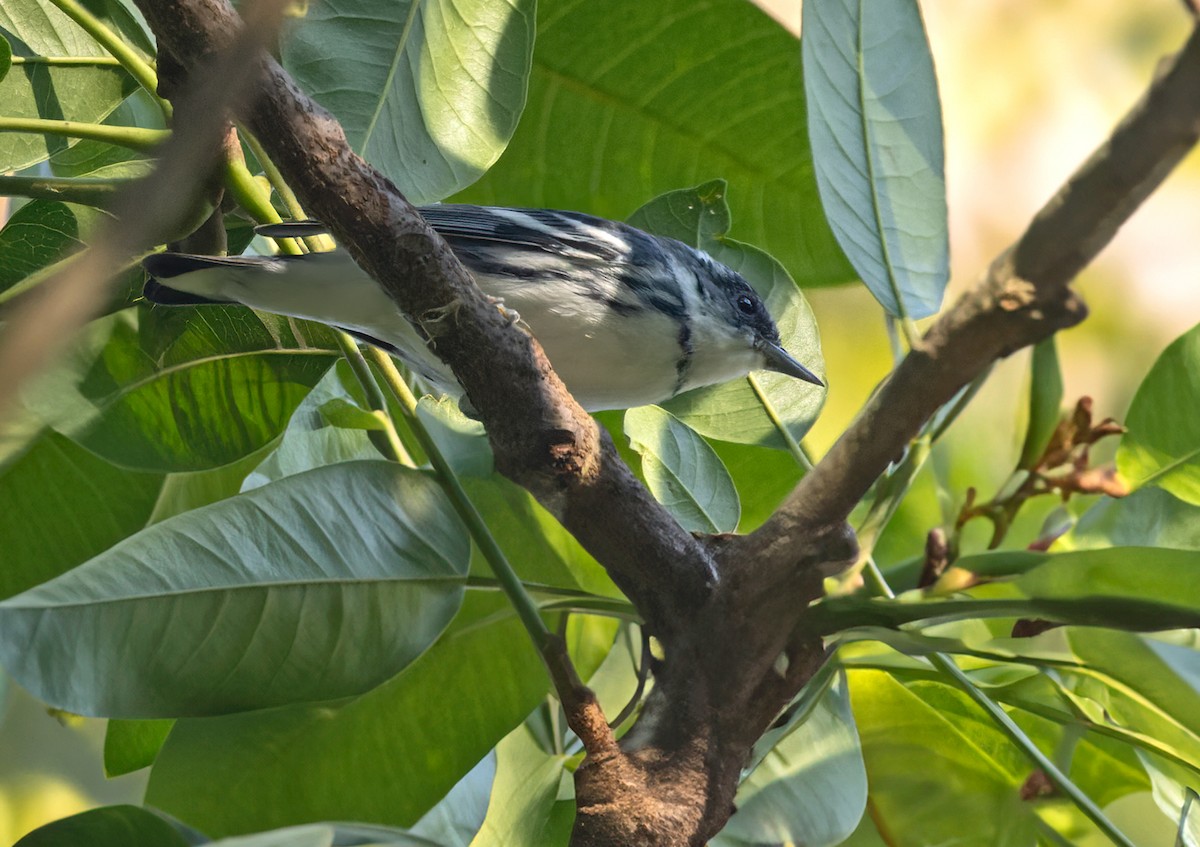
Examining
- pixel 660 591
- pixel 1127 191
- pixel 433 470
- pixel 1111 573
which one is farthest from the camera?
pixel 433 470

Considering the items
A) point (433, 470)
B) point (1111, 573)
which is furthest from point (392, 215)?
point (1111, 573)

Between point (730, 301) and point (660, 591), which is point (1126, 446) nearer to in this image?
point (660, 591)

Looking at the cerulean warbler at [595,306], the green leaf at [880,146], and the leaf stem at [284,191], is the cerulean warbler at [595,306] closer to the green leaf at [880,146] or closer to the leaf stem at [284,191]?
the leaf stem at [284,191]

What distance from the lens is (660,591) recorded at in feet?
3.03

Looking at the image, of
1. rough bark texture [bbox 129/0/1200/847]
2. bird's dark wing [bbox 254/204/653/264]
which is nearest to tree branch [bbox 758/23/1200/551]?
rough bark texture [bbox 129/0/1200/847]

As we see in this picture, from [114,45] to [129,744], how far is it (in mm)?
726

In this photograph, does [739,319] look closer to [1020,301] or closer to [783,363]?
Result: [783,363]

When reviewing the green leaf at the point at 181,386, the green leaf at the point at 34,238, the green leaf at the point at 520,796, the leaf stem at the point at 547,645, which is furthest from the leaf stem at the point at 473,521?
the green leaf at the point at 34,238

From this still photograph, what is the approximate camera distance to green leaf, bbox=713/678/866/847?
1022 mm

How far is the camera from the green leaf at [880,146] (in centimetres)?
105

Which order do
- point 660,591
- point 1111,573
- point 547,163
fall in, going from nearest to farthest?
point 1111,573 → point 660,591 → point 547,163

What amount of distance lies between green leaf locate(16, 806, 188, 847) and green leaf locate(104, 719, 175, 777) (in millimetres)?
385

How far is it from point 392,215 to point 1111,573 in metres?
0.56

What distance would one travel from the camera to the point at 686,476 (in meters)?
1.20
